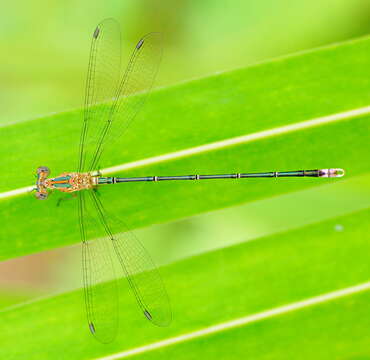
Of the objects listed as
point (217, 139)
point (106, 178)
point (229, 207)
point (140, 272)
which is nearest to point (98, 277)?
point (140, 272)

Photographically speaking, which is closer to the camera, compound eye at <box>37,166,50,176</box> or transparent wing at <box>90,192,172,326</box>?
transparent wing at <box>90,192,172,326</box>

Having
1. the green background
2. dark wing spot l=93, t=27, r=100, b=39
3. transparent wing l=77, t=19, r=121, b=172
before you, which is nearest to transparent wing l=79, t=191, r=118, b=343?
the green background

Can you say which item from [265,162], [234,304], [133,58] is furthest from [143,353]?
[133,58]

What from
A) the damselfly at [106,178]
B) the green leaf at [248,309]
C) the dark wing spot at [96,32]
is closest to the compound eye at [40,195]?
the damselfly at [106,178]

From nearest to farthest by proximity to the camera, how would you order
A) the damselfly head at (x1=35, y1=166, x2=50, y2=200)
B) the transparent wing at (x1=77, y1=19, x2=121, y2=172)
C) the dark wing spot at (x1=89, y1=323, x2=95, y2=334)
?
the dark wing spot at (x1=89, y1=323, x2=95, y2=334) < the damselfly head at (x1=35, y1=166, x2=50, y2=200) < the transparent wing at (x1=77, y1=19, x2=121, y2=172)

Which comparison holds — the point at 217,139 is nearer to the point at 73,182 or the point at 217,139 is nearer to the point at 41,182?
the point at 73,182

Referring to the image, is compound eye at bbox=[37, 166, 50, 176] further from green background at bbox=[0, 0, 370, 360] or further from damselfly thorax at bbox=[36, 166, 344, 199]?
green background at bbox=[0, 0, 370, 360]

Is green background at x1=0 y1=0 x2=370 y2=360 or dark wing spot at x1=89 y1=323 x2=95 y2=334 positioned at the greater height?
green background at x1=0 y1=0 x2=370 y2=360

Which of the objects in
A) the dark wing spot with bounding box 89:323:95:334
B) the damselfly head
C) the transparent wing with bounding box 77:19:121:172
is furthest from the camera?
the transparent wing with bounding box 77:19:121:172

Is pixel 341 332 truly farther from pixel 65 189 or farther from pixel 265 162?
pixel 65 189
